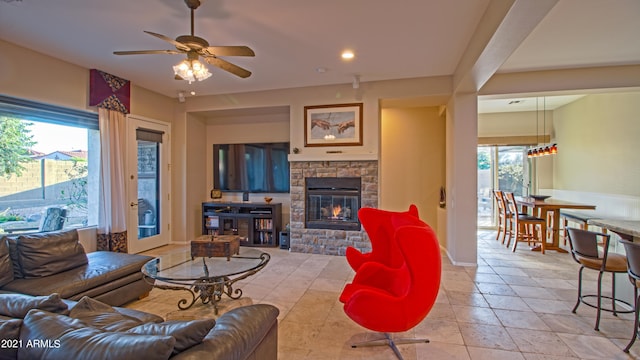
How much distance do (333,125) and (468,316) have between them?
3292mm

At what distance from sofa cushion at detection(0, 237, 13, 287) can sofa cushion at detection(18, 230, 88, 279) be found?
8cm

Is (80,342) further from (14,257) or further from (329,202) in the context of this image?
(329,202)

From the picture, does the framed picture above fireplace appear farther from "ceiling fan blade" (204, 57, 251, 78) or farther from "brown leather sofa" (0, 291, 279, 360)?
"brown leather sofa" (0, 291, 279, 360)

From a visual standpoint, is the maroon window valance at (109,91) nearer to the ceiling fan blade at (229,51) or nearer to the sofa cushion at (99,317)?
the ceiling fan blade at (229,51)

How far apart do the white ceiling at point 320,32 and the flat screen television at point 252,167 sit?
1.72 metres

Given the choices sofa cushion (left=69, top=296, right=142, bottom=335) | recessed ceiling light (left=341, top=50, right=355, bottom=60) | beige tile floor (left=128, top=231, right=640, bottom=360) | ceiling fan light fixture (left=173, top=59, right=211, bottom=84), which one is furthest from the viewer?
recessed ceiling light (left=341, top=50, right=355, bottom=60)

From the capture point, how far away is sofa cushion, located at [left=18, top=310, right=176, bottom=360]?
996 millimetres

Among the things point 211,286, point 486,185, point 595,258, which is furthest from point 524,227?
point 211,286

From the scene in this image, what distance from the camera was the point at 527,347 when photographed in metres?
2.30

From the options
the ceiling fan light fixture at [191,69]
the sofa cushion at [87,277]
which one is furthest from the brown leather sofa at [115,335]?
the ceiling fan light fixture at [191,69]

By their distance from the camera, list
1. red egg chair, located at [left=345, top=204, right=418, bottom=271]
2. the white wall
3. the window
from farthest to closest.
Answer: the white wall → the window → red egg chair, located at [left=345, top=204, right=418, bottom=271]

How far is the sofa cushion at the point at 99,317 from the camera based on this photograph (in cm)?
135

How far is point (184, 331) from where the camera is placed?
117cm

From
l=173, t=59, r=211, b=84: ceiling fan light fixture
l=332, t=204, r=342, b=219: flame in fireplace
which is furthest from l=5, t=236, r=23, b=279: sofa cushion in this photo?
l=332, t=204, r=342, b=219: flame in fireplace
